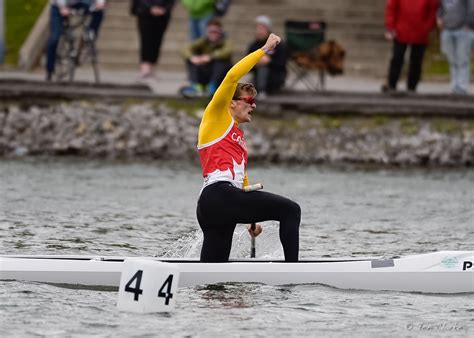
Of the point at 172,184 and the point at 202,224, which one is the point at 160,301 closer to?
the point at 202,224

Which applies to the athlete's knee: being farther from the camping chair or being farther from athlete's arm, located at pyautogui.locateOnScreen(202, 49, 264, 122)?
the camping chair

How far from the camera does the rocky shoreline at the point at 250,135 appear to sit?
24.3 m

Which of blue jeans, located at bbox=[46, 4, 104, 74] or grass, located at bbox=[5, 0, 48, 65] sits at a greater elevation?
blue jeans, located at bbox=[46, 4, 104, 74]

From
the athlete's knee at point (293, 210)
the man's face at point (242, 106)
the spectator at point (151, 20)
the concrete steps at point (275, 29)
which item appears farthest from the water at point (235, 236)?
the concrete steps at point (275, 29)

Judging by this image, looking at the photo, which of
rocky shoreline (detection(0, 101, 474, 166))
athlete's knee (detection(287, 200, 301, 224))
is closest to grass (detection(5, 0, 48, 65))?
rocky shoreline (detection(0, 101, 474, 166))

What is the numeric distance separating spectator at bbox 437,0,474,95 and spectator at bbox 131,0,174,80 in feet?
13.6

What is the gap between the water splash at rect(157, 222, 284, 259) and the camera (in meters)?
16.0

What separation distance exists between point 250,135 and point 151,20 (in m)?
2.42

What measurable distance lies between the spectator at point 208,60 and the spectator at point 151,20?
2.72 ft

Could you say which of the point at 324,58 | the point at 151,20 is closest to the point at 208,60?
the point at 151,20

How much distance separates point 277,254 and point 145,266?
2.95m

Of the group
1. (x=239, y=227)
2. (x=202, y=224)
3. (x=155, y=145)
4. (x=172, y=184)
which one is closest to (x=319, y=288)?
(x=202, y=224)

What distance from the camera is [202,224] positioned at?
1409cm

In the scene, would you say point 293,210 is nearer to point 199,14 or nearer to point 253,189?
point 253,189
